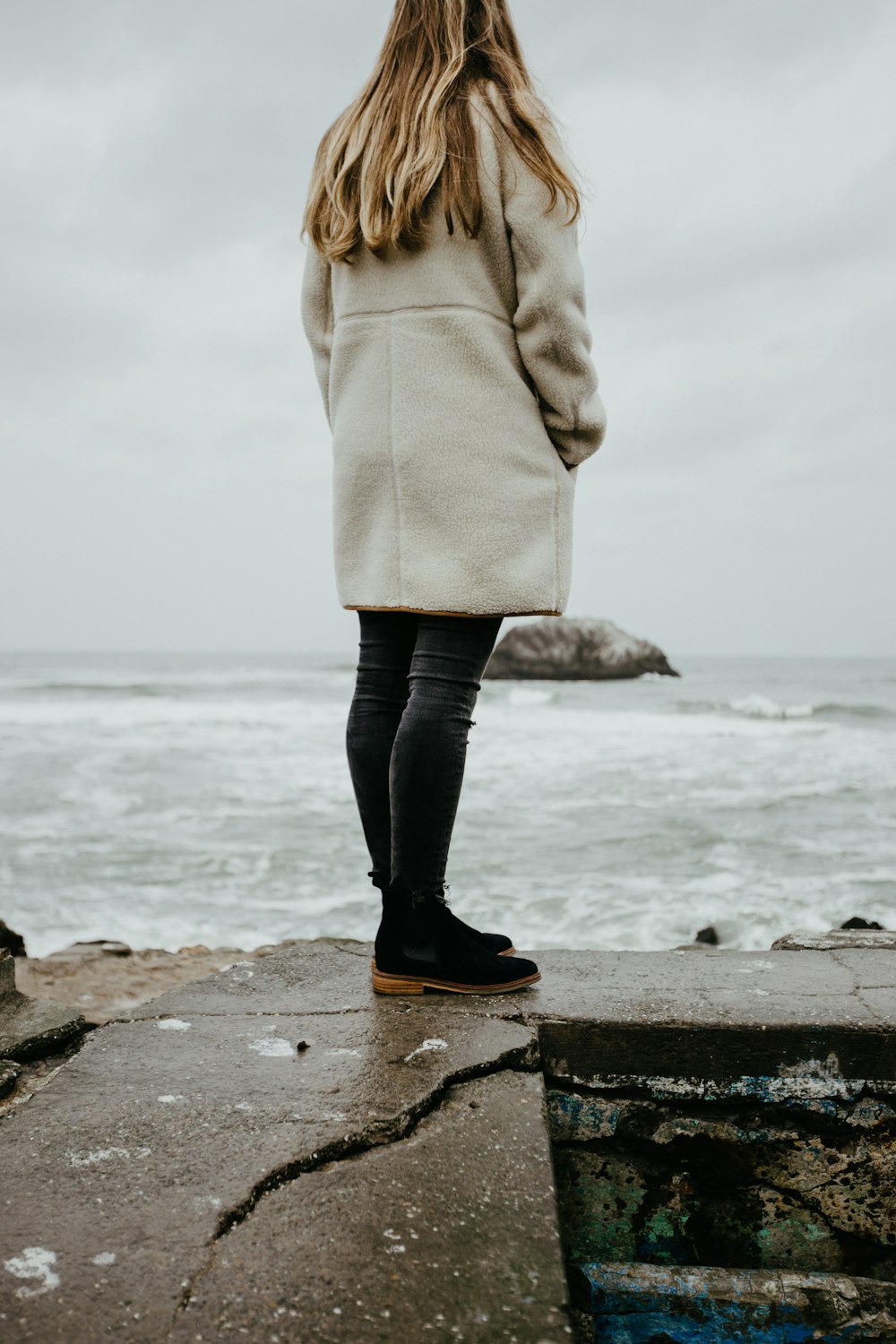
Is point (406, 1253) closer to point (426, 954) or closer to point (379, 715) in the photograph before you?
point (426, 954)

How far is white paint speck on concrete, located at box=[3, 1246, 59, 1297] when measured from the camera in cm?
88

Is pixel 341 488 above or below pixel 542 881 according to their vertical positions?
above

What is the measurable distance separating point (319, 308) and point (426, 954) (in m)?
1.27

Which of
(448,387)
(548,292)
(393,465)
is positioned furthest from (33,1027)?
(548,292)

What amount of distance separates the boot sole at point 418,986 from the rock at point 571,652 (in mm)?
28101

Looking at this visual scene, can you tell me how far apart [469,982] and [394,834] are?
311 mm

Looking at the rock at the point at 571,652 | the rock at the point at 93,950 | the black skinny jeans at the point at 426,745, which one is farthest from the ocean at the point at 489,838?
the rock at the point at 571,652

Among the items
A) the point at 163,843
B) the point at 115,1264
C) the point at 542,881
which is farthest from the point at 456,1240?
the point at 163,843

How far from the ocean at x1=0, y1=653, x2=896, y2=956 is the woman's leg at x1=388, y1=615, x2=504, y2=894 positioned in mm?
2642

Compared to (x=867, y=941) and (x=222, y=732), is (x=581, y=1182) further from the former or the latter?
(x=222, y=732)

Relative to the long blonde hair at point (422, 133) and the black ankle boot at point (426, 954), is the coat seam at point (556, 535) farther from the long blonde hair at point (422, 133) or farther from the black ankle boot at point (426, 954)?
the black ankle boot at point (426, 954)

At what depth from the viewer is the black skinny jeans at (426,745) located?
1.62m

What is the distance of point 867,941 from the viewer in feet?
7.79

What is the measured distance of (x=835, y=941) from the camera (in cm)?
237
